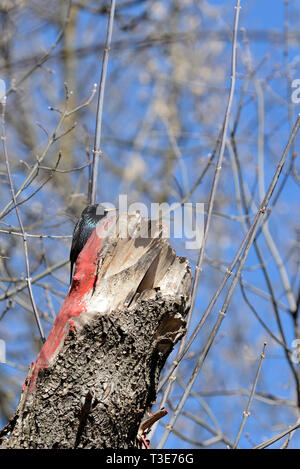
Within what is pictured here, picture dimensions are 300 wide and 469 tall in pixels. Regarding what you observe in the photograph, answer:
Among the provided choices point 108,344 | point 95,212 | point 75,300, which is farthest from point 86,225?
point 108,344

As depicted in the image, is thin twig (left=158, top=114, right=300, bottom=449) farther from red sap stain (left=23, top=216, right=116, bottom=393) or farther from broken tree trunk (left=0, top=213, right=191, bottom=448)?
red sap stain (left=23, top=216, right=116, bottom=393)

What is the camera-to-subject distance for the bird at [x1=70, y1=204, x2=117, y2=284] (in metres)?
2.04

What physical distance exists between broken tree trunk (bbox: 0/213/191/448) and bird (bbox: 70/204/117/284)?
0.11 m

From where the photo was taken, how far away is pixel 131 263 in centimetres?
188

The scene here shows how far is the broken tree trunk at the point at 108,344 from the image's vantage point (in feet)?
5.46

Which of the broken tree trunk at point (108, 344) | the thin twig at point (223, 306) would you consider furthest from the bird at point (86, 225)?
the thin twig at point (223, 306)

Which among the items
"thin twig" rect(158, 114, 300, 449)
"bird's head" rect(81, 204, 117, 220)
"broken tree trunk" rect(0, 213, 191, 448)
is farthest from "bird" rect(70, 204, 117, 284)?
"thin twig" rect(158, 114, 300, 449)

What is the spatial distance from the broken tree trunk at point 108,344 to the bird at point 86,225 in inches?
4.3

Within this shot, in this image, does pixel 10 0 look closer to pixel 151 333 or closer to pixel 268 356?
pixel 268 356

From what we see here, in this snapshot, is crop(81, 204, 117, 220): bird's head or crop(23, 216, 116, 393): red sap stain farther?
crop(81, 204, 117, 220): bird's head

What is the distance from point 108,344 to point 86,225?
48cm
